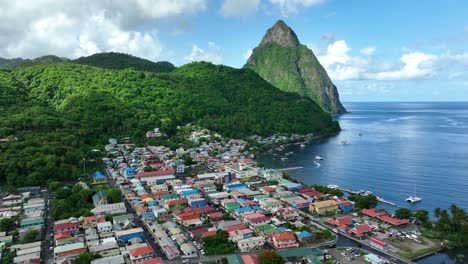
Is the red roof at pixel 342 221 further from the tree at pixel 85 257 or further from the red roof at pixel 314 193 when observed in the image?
the tree at pixel 85 257

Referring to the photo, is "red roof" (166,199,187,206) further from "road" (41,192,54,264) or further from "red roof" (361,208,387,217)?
"red roof" (361,208,387,217)

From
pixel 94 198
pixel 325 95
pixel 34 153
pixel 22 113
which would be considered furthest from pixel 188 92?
pixel 325 95

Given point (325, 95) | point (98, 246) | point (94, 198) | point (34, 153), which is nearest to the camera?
point (98, 246)

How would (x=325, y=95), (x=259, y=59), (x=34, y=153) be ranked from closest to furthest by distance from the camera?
1. (x=34, y=153)
2. (x=325, y=95)
3. (x=259, y=59)

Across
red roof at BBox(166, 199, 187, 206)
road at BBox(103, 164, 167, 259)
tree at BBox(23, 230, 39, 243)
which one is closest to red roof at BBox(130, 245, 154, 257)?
road at BBox(103, 164, 167, 259)

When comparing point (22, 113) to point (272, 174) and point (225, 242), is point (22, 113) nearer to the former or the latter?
point (272, 174)

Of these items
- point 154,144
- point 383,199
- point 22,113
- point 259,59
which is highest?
point 259,59

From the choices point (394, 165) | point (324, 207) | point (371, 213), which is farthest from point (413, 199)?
point (394, 165)

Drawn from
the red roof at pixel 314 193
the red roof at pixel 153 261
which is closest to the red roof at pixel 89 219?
the red roof at pixel 153 261
